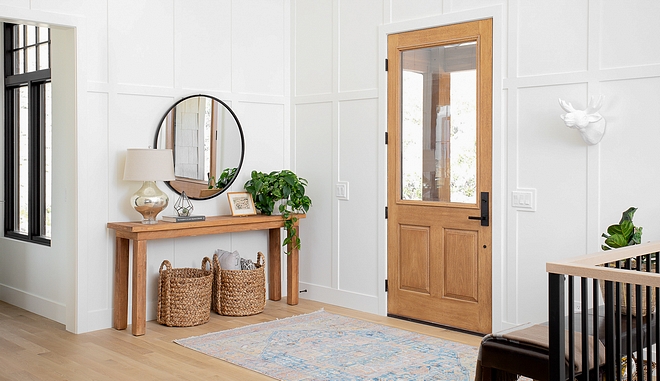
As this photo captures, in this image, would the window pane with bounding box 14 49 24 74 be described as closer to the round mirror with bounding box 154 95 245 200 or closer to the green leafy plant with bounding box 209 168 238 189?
the round mirror with bounding box 154 95 245 200

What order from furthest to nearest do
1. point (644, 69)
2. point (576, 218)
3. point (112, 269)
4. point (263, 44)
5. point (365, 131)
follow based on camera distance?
point (263, 44) < point (365, 131) < point (112, 269) < point (576, 218) < point (644, 69)

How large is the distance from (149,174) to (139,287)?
0.82m

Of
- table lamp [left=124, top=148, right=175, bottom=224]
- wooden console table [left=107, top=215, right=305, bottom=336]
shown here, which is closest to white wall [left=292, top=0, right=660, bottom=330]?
wooden console table [left=107, top=215, right=305, bottom=336]

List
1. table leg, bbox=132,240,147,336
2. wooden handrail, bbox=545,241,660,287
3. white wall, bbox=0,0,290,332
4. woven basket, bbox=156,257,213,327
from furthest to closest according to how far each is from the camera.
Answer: woven basket, bbox=156,257,213,327 < white wall, bbox=0,0,290,332 < table leg, bbox=132,240,147,336 < wooden handrail, bbox=545,241,660,287

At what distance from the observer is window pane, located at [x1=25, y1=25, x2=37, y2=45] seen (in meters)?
5.69

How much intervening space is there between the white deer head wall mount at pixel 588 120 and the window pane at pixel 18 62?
456 centimetres

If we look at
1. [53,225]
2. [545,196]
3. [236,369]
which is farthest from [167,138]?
[545,196]

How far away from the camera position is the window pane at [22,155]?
591 centimetres

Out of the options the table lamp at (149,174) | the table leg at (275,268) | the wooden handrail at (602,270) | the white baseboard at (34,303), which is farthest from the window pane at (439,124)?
the white baseboard at (34,303)

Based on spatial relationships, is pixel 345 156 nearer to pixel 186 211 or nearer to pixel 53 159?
pixel 186 211

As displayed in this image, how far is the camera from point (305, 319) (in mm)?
5277

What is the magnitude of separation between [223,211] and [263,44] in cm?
157

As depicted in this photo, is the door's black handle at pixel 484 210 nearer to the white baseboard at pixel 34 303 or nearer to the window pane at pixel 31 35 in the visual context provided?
the white baseboard at pixel 34 303

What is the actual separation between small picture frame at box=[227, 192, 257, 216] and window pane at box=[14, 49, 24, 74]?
220 cm
